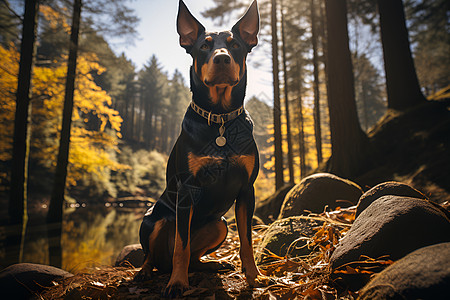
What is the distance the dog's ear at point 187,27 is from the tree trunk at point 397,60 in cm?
573

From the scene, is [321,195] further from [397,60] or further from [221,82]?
[397,60]

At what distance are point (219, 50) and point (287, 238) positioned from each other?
207cm

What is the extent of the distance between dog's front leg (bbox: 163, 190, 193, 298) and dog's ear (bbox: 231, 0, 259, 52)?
5.10 feet

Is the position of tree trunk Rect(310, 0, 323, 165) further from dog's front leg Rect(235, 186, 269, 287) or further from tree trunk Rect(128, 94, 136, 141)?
tree trunk Rect(128, 94, 136, 141)

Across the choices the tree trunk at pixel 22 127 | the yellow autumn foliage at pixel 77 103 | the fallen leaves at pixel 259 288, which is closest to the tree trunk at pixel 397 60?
the fallen leaves at pixel 259 288

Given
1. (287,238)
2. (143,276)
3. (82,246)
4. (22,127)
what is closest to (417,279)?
(287,238)

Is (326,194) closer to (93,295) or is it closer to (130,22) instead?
(93,295)

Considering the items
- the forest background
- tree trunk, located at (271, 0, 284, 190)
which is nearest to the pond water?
the forest background

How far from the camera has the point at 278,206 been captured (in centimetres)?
705

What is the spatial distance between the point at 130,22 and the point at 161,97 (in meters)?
29.0

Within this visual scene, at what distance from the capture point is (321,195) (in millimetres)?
3777

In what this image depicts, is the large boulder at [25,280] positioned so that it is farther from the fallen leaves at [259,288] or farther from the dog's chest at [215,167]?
the dog's chest at [215,167]

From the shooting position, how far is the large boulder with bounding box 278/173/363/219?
Result: 12.2 feet

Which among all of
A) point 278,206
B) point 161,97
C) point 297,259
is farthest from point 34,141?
point 161,97
